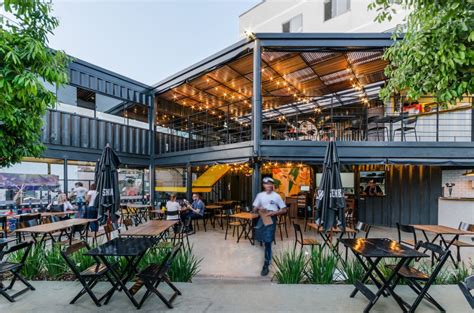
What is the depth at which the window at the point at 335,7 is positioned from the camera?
1439 centimetres

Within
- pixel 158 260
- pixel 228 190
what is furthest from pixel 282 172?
pixel 158 260

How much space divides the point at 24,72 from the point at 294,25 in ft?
53.6

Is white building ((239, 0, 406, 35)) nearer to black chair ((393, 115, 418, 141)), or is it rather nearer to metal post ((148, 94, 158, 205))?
black chair ((393, 115, 418, 141))

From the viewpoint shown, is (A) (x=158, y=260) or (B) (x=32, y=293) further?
(A) (x=158, y=260)

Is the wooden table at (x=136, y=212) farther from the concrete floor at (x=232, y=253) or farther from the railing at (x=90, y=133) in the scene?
the concrete floor at (x=232, y=253)

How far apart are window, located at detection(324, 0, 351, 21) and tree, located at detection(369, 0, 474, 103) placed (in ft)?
38.2


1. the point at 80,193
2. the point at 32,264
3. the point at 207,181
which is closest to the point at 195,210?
the point at 207,181

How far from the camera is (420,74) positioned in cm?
432

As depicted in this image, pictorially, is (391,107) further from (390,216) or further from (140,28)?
(140,28)

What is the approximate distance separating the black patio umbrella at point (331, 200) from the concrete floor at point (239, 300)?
4.31 feet

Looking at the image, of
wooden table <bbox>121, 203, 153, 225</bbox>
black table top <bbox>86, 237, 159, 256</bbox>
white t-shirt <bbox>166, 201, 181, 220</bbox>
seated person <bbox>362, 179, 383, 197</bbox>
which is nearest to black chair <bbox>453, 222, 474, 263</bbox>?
seated person <bbox>362, 179, 383, 197</bbox>

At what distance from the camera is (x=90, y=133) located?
37.7 feet

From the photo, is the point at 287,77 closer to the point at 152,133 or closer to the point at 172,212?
the point at 172,212

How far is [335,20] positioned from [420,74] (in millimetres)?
12302
